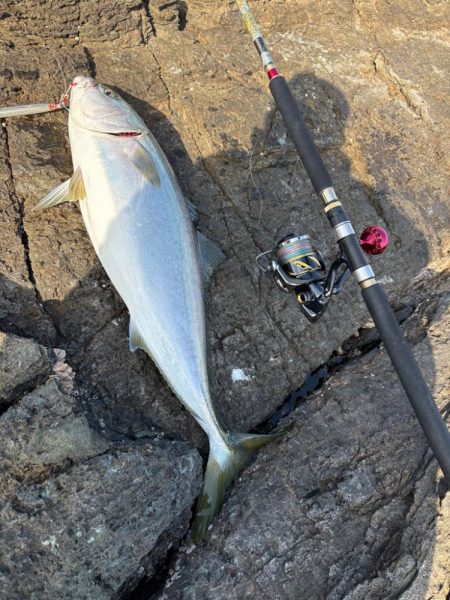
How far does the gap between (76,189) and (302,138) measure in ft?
4.61

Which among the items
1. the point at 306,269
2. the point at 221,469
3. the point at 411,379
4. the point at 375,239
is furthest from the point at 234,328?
the point at 411,379

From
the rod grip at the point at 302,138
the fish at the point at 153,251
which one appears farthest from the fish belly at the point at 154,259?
the rod grip at the point at 302,138

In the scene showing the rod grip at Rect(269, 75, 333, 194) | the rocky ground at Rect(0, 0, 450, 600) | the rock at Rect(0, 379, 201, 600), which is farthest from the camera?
the rod grip at Rect(269, 75, 333, 194)

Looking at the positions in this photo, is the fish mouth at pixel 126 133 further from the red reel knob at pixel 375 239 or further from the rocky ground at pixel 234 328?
the red reel knob at pixel 375 239

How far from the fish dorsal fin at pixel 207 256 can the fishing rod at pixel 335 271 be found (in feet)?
1.10

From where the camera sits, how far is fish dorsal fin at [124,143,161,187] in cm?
323

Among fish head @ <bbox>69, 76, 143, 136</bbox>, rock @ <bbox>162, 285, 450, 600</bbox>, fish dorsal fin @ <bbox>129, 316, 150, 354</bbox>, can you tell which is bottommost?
rock @ <bbox>162, 285, 450, 600</bbox>

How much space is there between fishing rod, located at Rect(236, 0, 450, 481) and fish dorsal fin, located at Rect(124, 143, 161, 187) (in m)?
0.85

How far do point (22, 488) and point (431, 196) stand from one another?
11.1 feet

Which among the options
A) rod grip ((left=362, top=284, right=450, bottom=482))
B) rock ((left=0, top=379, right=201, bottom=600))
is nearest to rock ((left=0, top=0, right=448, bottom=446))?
rock ((left=0, top=379, right=201, bottom=600))

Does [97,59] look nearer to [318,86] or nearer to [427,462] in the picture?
[318,86]

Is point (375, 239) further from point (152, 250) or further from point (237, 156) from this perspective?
point (152, 250)

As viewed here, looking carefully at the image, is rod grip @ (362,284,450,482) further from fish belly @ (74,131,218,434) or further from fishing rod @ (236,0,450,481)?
fish belly @ (74,131,218,434)

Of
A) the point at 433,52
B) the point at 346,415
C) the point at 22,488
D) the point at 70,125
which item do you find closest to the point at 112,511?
the point at 22,488
